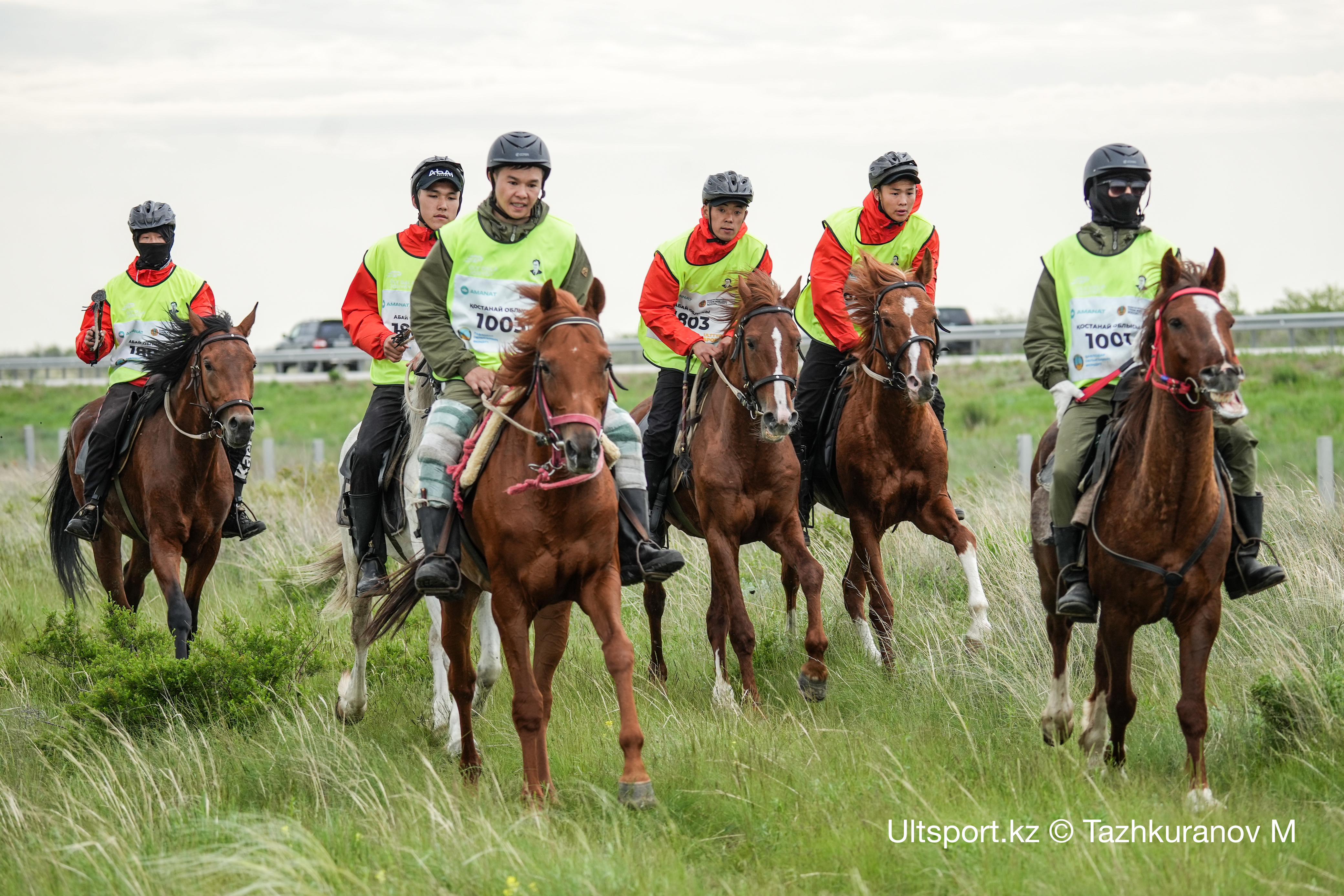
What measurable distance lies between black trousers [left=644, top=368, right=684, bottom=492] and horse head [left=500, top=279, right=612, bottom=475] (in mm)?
3227

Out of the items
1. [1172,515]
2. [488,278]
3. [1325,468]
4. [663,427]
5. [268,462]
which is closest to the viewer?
[1172,515]

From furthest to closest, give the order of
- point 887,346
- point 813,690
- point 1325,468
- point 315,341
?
point 315,341 → point 1325,468 → point 887,346 → point 813,690

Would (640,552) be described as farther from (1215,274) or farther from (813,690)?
(1215,274)

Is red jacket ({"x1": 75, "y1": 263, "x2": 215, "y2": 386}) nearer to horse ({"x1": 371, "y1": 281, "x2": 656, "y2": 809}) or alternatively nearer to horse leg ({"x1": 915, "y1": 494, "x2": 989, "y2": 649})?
horse ({"x1": 371, "y1": 281, "x2": 656, "y2": 809})

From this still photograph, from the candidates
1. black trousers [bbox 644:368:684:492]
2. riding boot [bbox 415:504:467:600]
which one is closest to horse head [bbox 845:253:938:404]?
black trousers [bbox 644:368:684:492]

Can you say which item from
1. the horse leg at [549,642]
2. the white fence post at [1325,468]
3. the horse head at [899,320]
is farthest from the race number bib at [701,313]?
the white fence post at [1325,468]

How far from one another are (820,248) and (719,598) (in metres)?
2.70

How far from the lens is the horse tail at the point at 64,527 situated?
10898mm

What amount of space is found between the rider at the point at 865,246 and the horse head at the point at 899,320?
0.60 ft

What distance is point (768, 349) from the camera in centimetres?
830

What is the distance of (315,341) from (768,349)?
3796 cm

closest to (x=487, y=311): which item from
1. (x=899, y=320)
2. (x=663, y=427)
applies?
(x=663, y=427)

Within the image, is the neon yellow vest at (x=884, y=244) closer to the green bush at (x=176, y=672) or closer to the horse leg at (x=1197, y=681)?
the horse leg at (x=1197, y=681)

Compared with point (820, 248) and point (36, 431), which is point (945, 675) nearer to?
point (820, 248)
